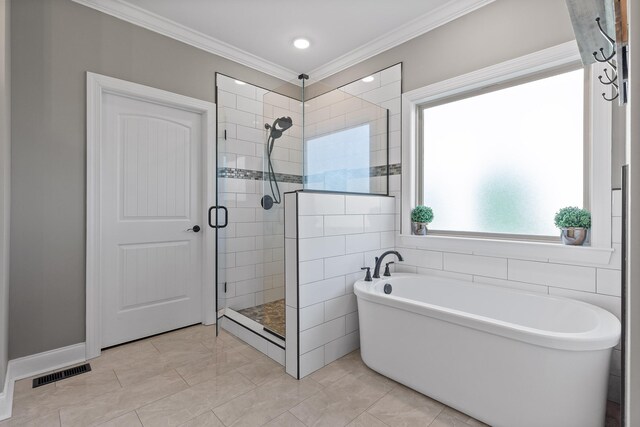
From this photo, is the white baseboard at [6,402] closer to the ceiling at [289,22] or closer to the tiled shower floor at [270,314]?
the tiled shower floor at [270,314]

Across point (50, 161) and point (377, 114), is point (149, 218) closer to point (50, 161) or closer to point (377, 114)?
point (50, 161)

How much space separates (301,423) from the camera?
1.58 metres

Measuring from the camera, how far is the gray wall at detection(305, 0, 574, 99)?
6.41ft

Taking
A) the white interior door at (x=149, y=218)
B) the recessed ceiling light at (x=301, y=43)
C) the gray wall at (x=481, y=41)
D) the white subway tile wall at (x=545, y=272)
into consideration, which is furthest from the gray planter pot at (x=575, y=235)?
the white interior door at (x=149, y=218)

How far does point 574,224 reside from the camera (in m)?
1.83

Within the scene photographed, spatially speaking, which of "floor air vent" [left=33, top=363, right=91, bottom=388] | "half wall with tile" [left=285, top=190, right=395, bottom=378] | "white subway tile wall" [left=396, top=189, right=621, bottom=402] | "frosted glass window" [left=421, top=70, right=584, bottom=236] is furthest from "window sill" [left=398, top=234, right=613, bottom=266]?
"floor air vent" [left=33, top=363, right=91, bottom=388]

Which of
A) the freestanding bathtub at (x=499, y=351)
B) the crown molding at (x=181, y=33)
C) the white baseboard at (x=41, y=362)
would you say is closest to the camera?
the freestanding bathtub at (x=499, y=351)

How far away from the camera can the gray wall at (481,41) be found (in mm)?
1954

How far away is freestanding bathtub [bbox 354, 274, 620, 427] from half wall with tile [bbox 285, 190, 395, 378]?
217 mm

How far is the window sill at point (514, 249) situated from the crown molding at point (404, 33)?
1.67 m

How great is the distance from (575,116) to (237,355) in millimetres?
2759

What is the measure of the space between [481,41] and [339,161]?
Answer: 51.6 inches

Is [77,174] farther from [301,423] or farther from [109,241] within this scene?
[301,423]

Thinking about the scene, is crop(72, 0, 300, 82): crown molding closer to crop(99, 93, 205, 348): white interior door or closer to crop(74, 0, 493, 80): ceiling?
crop(74, 0, 493, 80): ceiling
